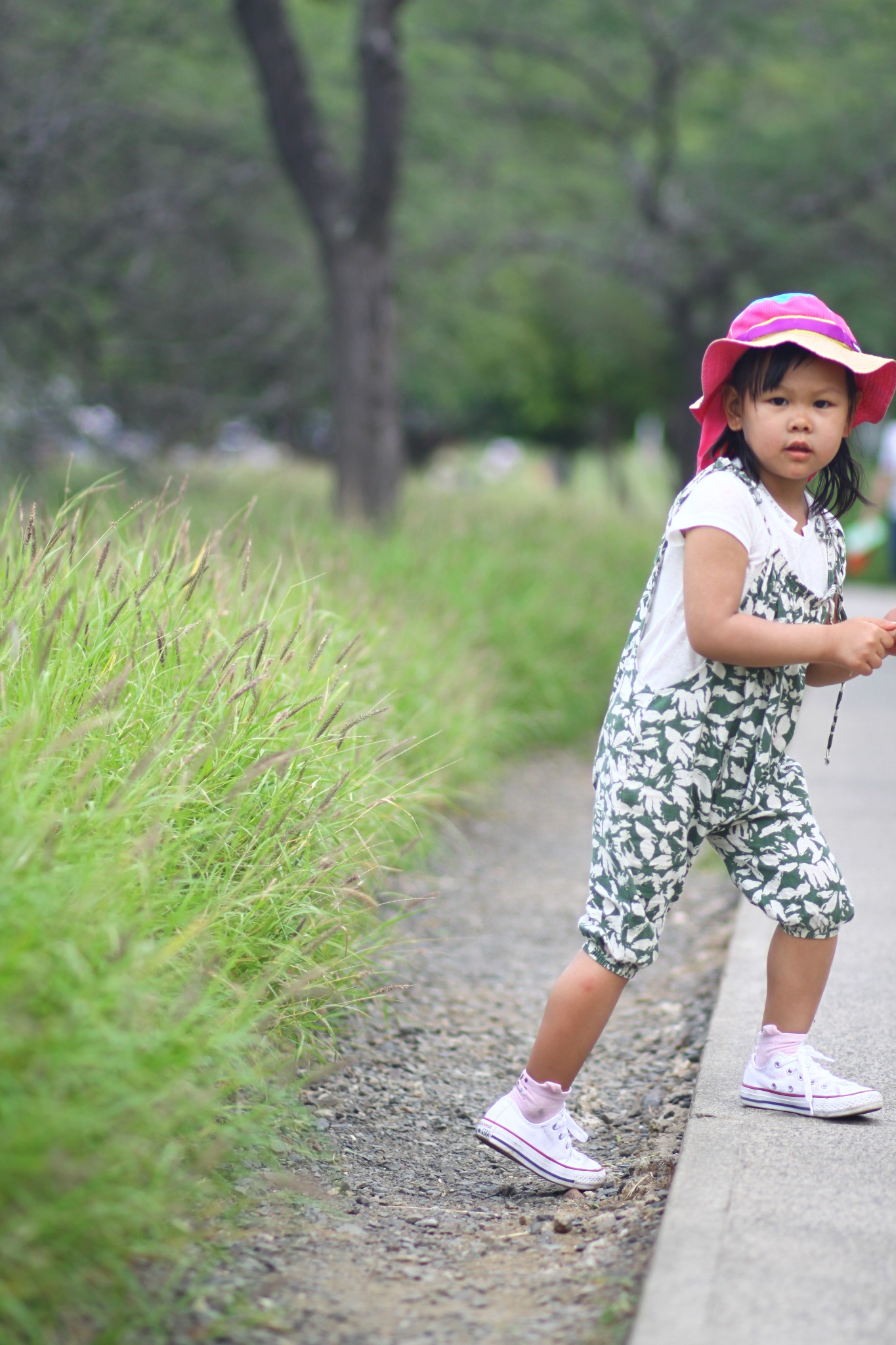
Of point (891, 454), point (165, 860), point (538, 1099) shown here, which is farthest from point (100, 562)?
point (891, 454)

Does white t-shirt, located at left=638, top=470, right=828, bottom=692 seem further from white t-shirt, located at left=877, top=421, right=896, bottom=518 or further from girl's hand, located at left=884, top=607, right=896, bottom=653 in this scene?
white t-shirt, located at left=877, top=421, right=896, bottom=518

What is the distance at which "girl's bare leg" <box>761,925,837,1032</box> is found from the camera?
9.46ft

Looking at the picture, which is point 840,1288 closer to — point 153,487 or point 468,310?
point 153,487

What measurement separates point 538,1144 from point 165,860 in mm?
886

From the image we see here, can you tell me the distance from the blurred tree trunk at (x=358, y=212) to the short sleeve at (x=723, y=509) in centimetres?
619

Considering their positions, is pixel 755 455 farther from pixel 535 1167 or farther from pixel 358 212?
pixel 358 212

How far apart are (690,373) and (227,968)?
47.5ft

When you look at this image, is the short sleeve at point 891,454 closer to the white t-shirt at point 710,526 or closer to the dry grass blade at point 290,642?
the dry grass blade at point 290,642

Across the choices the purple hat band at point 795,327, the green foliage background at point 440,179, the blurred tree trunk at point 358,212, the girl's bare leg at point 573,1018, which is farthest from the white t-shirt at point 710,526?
the green foliage background at point 440,179

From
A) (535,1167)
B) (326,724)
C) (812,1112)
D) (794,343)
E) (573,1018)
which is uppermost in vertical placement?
(794,343)

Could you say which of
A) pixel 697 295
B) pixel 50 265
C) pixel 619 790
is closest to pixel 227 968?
pixel 619 790

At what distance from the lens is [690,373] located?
16.1 meters

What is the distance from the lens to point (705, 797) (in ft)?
9.05

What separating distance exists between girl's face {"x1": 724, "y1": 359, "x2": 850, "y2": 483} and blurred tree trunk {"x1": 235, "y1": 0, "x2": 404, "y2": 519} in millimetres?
6194
